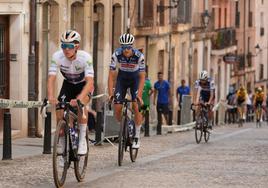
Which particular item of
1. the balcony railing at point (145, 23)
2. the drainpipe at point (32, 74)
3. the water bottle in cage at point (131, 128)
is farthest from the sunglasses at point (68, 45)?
the balcony railing at point (145, 23)

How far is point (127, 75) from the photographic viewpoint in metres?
17.5

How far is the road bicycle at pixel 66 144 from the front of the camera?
42.4 feet

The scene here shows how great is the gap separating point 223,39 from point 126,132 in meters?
45.6

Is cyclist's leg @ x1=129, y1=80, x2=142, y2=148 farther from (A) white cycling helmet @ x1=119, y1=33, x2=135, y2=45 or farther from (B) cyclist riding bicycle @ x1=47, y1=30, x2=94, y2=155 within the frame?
(B) cyclist riding bicycle @ x1=47, y1=30, x2=94, y2=155

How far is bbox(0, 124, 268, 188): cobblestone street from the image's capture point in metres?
14.1

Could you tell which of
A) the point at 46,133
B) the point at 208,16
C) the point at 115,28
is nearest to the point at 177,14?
the point at 208,16

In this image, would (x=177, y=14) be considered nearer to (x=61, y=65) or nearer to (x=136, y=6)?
(x=136, y=6)

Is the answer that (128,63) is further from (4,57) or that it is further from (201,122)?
(201,122)

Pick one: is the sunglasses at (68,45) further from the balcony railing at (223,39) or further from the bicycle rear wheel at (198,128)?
the balcony railing at (223,39)

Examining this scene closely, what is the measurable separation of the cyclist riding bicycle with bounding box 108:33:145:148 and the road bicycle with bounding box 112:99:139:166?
0.12 meters

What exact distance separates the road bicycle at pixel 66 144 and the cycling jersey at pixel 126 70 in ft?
11.2

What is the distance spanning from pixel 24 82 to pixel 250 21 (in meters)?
52.7

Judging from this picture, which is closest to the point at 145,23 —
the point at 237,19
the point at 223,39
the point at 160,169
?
the point at 223,39

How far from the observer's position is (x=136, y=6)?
38.2m
